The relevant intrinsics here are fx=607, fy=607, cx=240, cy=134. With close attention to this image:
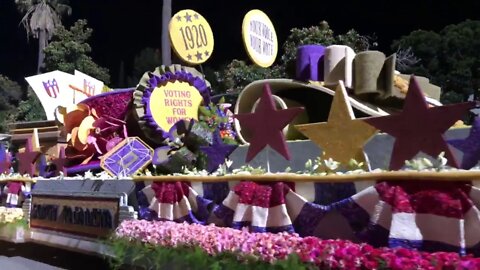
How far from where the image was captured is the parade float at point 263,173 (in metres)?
3.94

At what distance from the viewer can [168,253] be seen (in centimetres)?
571

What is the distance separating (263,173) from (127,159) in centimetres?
275

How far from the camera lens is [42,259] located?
8695 millimetres

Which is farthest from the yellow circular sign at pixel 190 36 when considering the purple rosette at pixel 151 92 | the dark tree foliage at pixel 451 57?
the dark tree foliage at pixel 451 57

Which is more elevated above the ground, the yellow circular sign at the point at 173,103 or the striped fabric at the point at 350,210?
the yellow circular sign at the point at 173,103

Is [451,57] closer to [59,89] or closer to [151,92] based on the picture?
[59,89]

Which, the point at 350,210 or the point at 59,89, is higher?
the point at 59,89

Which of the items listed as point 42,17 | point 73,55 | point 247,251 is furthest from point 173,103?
point 42,17

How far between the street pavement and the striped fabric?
205 centimetres

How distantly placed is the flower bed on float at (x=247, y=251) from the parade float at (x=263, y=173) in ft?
0.04

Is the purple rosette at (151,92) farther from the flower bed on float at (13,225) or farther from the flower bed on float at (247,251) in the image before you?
the flower bed on float at (13,225)

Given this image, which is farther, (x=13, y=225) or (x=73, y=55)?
(x=73, y=55)

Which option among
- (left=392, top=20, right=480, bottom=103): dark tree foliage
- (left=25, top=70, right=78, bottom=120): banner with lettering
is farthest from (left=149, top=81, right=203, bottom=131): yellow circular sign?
(left=392, top=20, right=480, bottom=103): dark tree foliage

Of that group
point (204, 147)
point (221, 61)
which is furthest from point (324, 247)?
point (221, 61)
